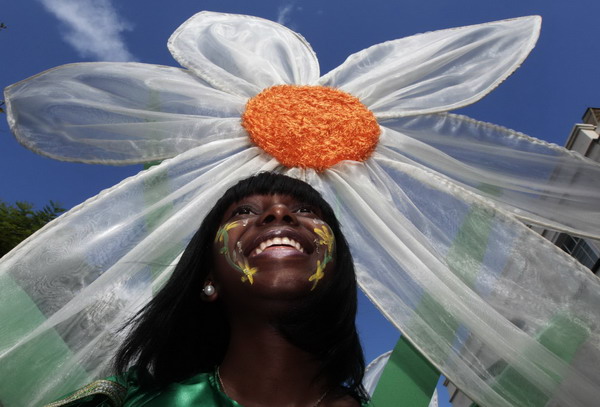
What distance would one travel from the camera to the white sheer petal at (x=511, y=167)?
2258 mm

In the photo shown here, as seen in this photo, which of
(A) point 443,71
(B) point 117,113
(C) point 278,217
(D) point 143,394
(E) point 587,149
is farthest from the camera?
(E) point 587,149

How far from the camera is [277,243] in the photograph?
1.75m

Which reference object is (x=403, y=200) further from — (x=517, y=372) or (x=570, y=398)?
(x=570, y=398)

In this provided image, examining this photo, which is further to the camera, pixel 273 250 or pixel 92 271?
pixel 92 271

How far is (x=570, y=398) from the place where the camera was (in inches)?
67.9

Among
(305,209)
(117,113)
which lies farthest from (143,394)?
(117,113)

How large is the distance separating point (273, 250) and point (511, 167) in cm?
133

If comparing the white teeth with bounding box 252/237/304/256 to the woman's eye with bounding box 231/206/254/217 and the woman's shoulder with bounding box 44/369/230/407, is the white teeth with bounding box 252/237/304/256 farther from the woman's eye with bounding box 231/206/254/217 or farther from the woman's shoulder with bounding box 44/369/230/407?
the woman's shoulder with bounding box 44/369/230/407

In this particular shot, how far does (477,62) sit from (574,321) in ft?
4.70

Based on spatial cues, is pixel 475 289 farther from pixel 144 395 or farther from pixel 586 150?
pixel 586 150

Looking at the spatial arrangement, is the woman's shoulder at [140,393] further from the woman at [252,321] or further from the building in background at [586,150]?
the building in background at [586,150]

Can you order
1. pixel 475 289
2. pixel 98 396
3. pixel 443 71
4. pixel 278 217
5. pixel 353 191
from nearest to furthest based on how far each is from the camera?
pixel 98 396 < pixel 278 217 < pixel 475 289 < pixel 353 191 < pixel 443 71

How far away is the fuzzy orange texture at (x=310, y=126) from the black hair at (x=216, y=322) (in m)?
0.25

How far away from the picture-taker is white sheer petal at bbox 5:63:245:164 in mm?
2238
